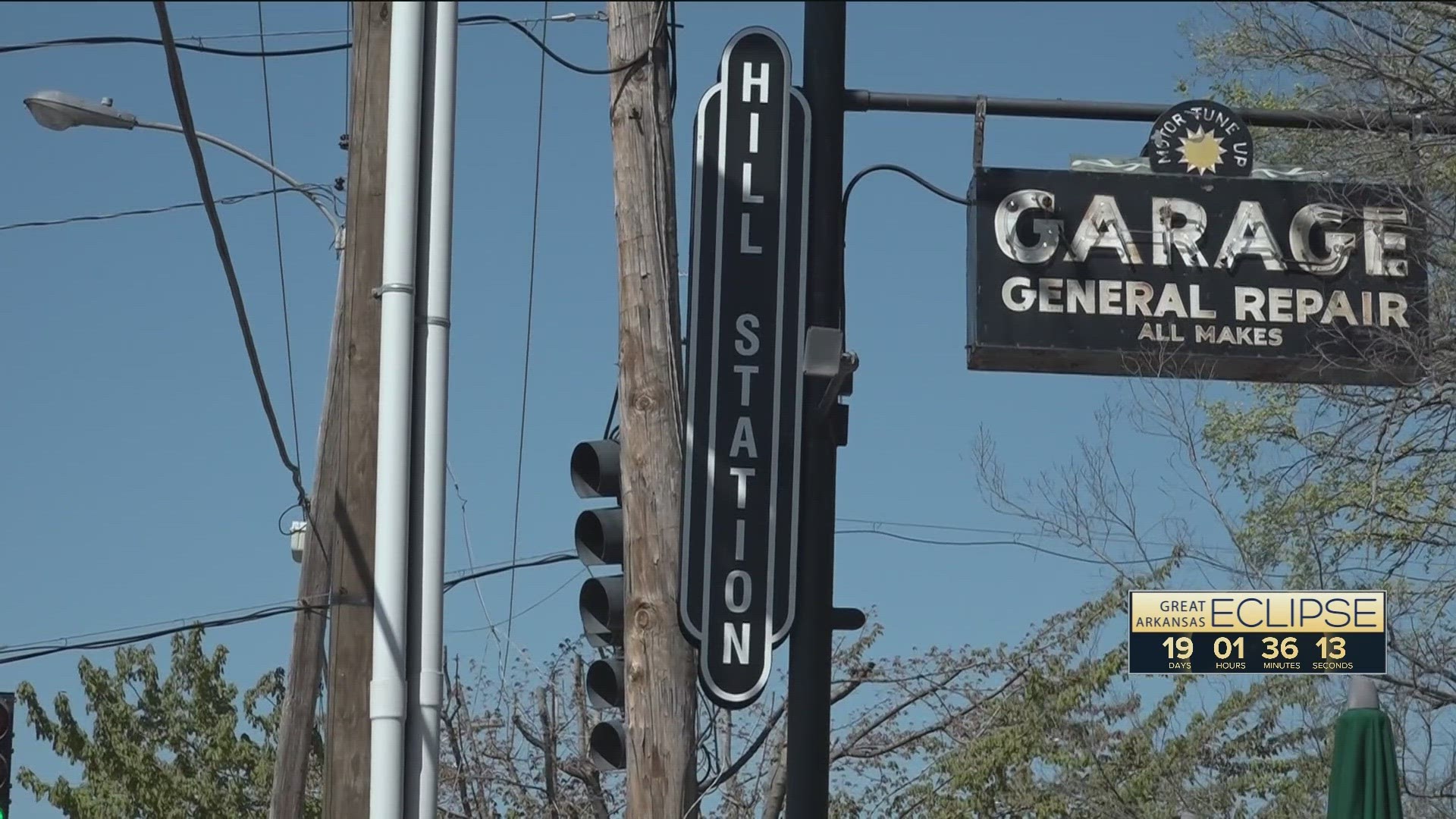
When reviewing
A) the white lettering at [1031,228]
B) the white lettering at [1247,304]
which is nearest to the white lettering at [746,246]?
the white lettering at [1031,228]

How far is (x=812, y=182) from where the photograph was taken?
7.89 meters

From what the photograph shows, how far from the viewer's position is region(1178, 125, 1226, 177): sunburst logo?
9.36 m

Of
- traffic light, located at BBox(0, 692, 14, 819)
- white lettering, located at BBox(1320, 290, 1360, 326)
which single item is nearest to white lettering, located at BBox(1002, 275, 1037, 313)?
white lettering, located at BBox(1320, 290, 1360, 326)

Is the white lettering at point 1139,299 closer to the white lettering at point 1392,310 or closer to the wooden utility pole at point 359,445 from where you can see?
the white lettering at point 1392,310

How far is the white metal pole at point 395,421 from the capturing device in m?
5.92

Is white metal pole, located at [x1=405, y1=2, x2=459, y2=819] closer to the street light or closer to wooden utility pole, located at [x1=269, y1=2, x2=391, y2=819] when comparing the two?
wooden utility pole, located at [x1=269, y1=2, x2=391, y2=819]

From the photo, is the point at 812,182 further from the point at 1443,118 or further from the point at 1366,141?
the point at 1366,141

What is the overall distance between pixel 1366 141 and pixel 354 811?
7.59 metres

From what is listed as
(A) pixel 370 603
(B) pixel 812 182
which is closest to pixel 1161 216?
(B) pixel 812 182

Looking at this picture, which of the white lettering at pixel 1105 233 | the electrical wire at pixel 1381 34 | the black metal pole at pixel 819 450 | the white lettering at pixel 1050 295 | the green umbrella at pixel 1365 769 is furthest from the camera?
the electrical wire at pixel 1381 34

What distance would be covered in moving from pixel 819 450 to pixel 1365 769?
286cm

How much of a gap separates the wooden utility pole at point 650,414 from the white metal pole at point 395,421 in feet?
6.55

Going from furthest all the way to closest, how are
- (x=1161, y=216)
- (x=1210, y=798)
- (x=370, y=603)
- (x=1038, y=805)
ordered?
(x=1038, y=805) < (x=1210, y=798) < (x=1161, y=216) < (x=370, y=603)

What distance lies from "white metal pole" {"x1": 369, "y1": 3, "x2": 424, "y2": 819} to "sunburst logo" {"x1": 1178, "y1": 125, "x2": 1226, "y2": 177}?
15.1ft
